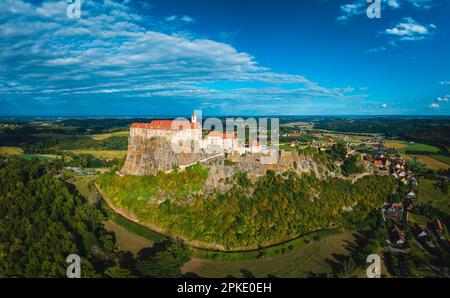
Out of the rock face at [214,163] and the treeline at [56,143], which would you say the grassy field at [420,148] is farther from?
the treeline at [56,143]

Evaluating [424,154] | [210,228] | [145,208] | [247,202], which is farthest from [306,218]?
[424,154]

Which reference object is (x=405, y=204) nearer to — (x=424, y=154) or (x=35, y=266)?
(x=424, y=154)

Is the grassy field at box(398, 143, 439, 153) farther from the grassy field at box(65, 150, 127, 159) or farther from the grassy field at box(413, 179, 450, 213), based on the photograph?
the grassy field at box(65, 150, 127, 159)

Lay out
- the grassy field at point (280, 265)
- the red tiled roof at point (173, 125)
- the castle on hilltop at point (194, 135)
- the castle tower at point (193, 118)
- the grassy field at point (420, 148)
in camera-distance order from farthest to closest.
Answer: the grassy field at point (420, 148), the castle tower at point (193, 118), the red tiled roof at point (173, 125), the castle on hilltop at point (194, 135), the grassy field at point (280, 265)

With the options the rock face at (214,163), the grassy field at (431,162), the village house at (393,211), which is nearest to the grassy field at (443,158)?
the grassy field at (431,162)

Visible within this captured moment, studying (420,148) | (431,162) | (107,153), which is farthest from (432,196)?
(107,153)

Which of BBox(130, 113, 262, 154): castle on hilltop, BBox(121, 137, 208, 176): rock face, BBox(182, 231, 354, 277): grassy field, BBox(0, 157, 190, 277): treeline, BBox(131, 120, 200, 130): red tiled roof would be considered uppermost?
BBox(131, 120, 200, 130): red tiled roof

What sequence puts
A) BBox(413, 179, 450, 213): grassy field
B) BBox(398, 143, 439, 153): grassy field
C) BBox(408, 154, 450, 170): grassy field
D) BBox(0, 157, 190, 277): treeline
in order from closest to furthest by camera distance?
BBox(0, 157, 190, 277): treeline, BBox(413, 179, 450, 213): grassy field, BBox(408, 154, 450, 170): grassy field, BBox(398, 143, 439, 153): grassy field

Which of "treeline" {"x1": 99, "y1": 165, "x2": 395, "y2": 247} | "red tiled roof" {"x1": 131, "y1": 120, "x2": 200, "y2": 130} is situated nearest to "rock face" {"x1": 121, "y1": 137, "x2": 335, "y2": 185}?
"treeline" {"x1": 99, "y1": 165, "x2": 395, "y2": 247}

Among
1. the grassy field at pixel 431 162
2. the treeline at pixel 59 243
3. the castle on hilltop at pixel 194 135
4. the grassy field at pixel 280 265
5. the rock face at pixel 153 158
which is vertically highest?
the castle on hilltop at pixel 194 135
